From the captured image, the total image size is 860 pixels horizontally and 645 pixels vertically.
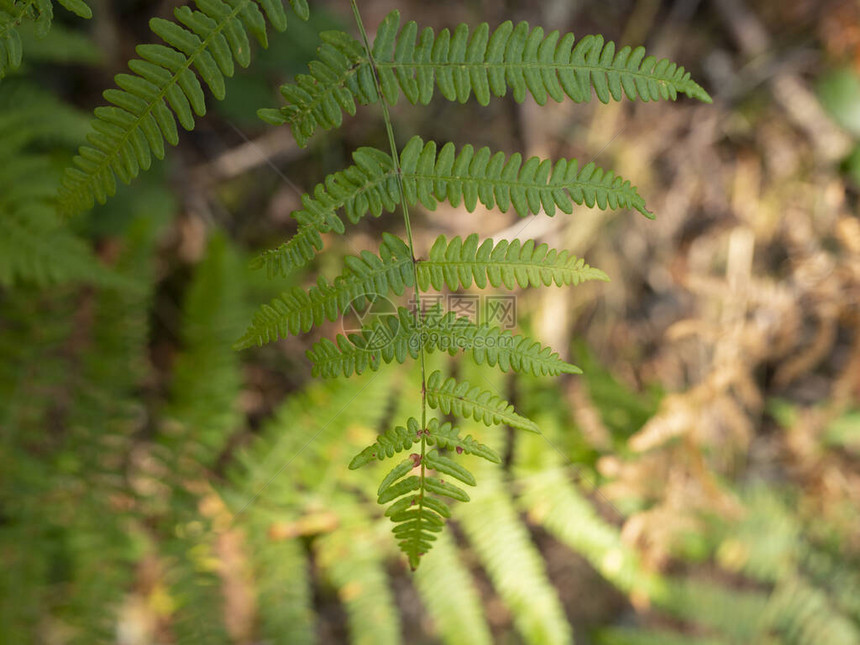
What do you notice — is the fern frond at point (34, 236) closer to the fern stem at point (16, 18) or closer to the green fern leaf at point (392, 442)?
the fern stem at point (16, 18)

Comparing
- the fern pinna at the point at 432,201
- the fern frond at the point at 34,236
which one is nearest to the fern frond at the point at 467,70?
the fern pinna at the point at 432,201

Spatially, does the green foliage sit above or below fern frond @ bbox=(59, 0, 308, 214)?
Answer: above

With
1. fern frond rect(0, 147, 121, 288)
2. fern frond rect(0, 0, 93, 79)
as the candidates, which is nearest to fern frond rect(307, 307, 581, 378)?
fern frond rect(0, 0, 93, 79)

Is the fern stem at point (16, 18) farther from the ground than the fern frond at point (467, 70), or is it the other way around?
the fern stem at point (16, 18)

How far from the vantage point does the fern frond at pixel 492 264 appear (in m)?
1.35

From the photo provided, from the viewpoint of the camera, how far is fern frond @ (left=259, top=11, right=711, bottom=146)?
4.27ft

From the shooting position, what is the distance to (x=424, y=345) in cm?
133

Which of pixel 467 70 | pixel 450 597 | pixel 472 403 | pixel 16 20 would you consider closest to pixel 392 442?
pixel 472 403

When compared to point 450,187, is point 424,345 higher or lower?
lower

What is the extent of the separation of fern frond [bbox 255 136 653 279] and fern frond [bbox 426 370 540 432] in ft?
1.09

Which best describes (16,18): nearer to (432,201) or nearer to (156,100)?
(156,100)

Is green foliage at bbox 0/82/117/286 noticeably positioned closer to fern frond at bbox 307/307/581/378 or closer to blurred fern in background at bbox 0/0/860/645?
blurred fern in background at bbox 0/0/860/645

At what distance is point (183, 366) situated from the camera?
235 centimetres

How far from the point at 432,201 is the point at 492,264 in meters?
0.20
